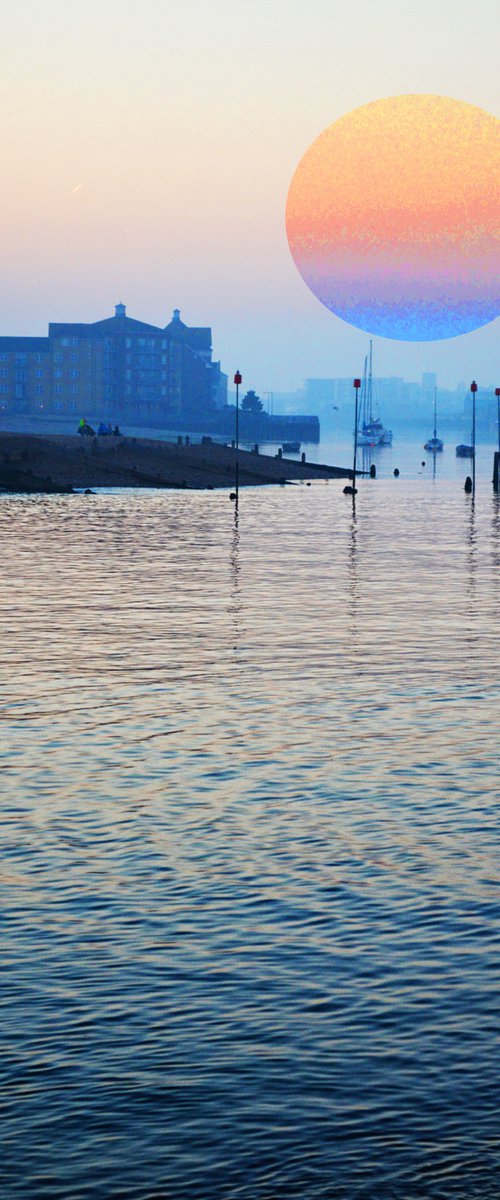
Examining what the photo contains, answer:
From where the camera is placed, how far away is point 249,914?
15727 mm

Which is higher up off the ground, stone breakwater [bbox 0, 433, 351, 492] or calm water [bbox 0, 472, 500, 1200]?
stone breakwater [bbox 0, 433, 351, 492]

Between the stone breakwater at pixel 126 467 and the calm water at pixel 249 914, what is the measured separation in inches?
3387

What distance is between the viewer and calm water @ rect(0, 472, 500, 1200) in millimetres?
10703

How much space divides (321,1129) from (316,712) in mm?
16892

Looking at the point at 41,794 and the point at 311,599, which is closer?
the point at 41,794

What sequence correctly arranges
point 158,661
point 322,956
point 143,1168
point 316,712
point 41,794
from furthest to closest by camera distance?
point 158,661 < point 316,712 < point 41,794 < point 322,956 < point 143,1168

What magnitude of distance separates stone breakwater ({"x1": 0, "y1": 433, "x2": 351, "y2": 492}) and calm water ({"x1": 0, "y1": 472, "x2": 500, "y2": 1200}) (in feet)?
282

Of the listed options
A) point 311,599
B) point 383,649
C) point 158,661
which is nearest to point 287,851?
point 158,661

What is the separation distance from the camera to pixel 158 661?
110 ft

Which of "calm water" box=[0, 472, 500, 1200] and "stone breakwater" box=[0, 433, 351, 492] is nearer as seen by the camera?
"calm water" box=[0, 472, 500, 1200]

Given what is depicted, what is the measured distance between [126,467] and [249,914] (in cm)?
12462

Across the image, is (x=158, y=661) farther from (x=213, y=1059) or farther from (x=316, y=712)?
(x=213, y=1059)

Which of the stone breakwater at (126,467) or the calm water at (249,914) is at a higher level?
the stone breakwater at (126,467)

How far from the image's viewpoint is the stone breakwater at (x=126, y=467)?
407 feet
